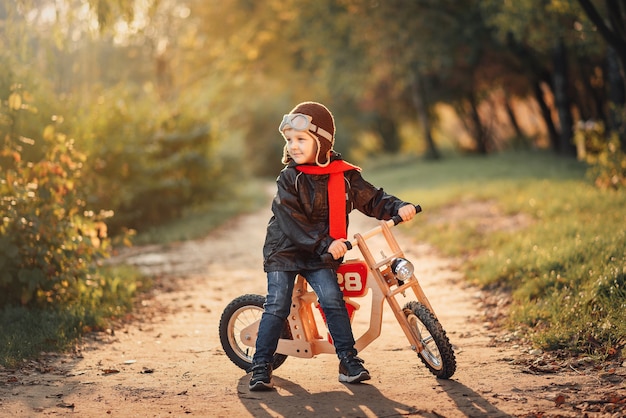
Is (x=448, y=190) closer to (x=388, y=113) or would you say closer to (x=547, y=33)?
(x=547, y=33)

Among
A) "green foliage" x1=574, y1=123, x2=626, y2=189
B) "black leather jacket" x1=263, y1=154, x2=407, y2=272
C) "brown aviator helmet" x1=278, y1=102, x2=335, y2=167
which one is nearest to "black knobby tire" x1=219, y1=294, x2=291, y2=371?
"black leather jacket" x1=263, y1=154, x2=407, y2=272

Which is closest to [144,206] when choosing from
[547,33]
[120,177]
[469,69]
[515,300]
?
[120,177]

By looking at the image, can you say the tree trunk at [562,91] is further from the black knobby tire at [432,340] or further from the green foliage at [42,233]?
the black knobby tire at [432,340]

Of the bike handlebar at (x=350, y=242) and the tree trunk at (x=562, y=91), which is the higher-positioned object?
the tree trunk at (x=562, y=91)

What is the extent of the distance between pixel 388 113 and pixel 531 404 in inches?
1384

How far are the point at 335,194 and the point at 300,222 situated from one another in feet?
0.93

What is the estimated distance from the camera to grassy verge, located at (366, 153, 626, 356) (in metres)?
5.98

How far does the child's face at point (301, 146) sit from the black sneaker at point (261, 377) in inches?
52.1

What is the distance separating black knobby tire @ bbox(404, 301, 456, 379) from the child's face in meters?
1.11

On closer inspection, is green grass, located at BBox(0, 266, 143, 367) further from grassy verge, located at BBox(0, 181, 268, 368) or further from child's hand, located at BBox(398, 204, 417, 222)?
child's hand, located at BBox(398, 204, 417, 222)

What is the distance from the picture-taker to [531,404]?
180 inches

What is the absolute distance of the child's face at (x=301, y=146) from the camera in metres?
5.10

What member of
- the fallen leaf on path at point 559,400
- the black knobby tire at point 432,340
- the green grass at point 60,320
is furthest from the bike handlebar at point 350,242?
the green grass at point 60,320

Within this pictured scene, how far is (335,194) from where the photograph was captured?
511 centimetres
